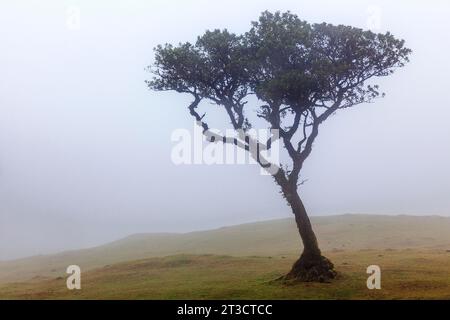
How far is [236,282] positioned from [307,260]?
5.17 m

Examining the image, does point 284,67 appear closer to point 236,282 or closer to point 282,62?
point 282,62

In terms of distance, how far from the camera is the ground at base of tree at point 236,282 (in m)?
28.7

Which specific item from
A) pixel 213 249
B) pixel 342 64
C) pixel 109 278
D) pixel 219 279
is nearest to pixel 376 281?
pixel 219 279

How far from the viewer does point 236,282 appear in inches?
1359

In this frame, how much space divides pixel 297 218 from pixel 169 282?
1068cm

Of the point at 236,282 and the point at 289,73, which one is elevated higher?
the point at 289,73

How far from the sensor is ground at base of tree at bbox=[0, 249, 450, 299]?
94.1ft

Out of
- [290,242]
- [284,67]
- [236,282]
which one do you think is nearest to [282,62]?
[284,67]

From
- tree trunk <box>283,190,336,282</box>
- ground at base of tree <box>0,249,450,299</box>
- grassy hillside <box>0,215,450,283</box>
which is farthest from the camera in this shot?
grassy hillside <box>0,215,450,283</box>

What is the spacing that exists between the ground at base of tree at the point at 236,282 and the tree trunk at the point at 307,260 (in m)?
0.89

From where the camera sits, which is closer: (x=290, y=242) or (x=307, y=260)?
(x=307, y=260)

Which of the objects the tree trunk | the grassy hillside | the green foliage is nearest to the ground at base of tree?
the tree trunk

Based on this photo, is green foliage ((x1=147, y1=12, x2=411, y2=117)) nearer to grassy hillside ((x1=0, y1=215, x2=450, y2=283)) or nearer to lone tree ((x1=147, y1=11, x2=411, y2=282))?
lone tree ((x1=147, y1=11, x2=411, y2=282))

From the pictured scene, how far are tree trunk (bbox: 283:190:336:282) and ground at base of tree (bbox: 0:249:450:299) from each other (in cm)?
89
